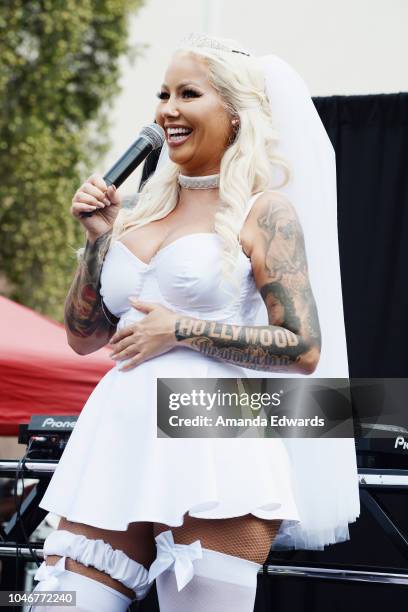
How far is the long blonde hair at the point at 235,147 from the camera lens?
2.13m

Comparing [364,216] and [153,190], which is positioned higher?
[364,216]

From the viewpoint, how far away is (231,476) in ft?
6.26

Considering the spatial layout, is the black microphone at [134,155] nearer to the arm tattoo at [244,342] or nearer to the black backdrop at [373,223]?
the arm tattoo at [244,342]

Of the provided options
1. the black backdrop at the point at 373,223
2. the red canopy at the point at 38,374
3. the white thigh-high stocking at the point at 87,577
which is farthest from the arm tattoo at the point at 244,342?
the red canopy at the point at 38,374

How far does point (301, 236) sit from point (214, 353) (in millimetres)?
336

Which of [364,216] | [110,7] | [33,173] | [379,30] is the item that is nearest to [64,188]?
[33,173]

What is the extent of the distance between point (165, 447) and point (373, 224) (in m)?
2.35

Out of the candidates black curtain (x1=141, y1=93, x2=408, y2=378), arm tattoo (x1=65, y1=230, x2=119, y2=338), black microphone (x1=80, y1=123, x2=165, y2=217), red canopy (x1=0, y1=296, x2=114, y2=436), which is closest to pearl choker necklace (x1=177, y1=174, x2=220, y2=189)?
black microphone (x1=80, y1=123, x2=165, y2=217)

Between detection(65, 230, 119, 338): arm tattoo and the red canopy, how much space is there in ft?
10.0

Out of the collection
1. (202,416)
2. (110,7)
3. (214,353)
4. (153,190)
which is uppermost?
(110,7)

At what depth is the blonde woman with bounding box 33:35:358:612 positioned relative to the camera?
192 centimetres

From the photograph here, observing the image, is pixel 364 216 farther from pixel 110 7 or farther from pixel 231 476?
pixel 110 7

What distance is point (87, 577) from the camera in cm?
194

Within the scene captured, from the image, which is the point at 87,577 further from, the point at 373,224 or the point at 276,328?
the point at 373,224
